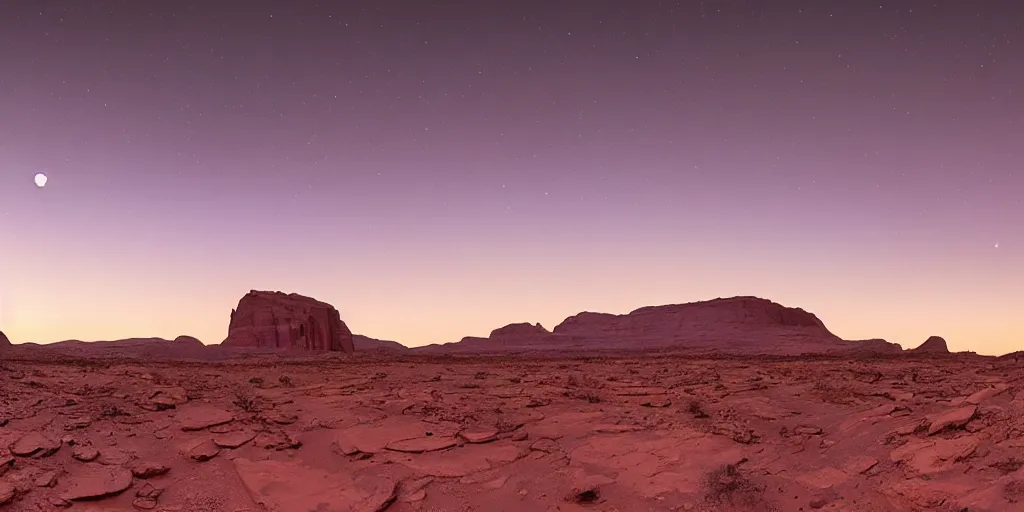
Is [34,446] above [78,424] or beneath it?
beneath

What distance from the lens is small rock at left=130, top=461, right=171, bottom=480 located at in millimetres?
9805

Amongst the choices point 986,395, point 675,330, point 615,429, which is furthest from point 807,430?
point 675,330

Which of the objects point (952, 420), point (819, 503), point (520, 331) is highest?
point (520, 331)

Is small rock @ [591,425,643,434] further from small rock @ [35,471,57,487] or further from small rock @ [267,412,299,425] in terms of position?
small rock @ [35,471,57,487]

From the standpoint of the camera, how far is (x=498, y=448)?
37.2 ft

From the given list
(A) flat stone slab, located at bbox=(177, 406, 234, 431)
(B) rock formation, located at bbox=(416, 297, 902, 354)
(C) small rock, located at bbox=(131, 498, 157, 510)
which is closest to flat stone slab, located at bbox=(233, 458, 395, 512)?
(C) small rock, located at bbox=(131, 498, 157, 510)

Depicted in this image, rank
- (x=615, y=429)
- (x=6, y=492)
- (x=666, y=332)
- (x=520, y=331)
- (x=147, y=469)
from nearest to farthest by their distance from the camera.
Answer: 1. (x=6, y=492)
2. (x=147, y=469)
3. (x=615, y=429)
4. (x=666, y=332)
5. (x=520, y=331)

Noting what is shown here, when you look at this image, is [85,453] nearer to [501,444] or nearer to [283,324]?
[501,444]

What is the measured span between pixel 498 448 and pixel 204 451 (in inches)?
215

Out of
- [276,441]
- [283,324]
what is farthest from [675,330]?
[276,441]

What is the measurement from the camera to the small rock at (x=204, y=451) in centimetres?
1055

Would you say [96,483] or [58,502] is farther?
[96,483]

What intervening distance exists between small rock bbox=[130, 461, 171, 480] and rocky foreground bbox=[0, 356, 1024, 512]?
2.5 inches

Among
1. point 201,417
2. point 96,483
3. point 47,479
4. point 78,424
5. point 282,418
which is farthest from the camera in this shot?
point 282,418
